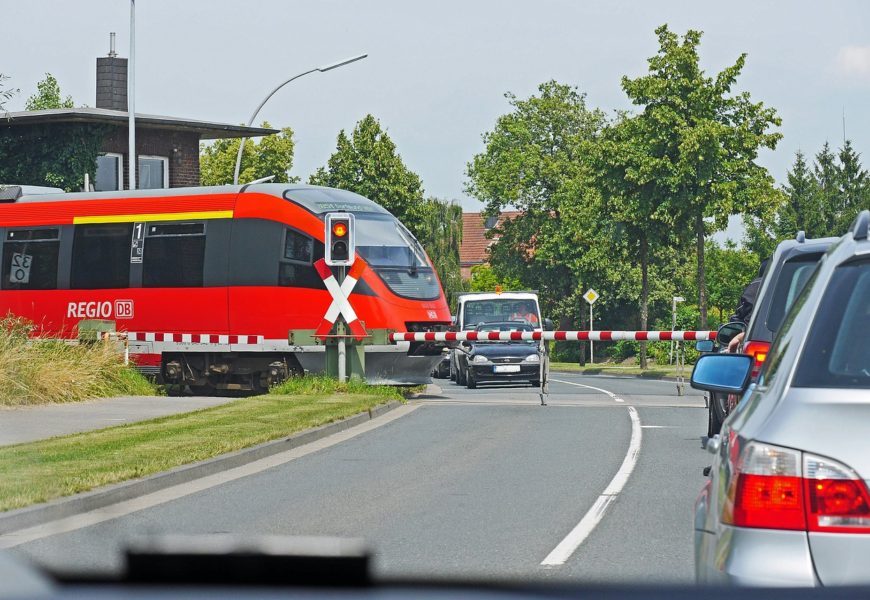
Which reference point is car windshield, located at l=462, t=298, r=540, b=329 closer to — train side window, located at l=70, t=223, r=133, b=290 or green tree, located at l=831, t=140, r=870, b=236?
train side window, located at l=70, t=223, r=133, b=290

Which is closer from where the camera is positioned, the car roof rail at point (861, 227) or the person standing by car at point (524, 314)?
the car roof rail at point (861, 227)

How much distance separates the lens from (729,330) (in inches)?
502

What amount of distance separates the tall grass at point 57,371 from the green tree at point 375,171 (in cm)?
4086

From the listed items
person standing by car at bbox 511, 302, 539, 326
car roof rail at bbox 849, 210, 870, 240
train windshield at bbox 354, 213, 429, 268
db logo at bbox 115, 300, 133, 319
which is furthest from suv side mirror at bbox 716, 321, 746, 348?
person standing by car at bbox 511, 302, 539, 326

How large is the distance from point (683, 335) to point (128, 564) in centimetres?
2030

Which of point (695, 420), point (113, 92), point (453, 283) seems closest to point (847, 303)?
point (695, 420)

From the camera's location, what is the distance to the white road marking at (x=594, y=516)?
26.9 ft

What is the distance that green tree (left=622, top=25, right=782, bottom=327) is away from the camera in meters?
45.6

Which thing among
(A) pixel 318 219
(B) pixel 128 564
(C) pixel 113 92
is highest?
(C) pixel 113 92

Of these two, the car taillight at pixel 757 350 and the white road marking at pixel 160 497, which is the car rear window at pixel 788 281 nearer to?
the car taillight at pixel 757 350

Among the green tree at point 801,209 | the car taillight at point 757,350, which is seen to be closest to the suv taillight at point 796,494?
Result: the car taillight at point 757,350

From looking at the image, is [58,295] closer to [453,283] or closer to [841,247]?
[841,247]

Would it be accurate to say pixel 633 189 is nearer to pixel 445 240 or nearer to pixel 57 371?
pixel 57 371

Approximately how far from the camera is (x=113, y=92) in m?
51.2
